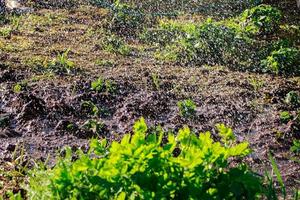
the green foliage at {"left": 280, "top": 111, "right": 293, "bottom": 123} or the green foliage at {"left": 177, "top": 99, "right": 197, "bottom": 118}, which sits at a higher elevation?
the green foliage at {"left": 177, "top": 99, "right": 197, "bottom": 118}

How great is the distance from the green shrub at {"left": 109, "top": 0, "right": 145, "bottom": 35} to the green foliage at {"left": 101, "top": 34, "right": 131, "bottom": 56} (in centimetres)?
43

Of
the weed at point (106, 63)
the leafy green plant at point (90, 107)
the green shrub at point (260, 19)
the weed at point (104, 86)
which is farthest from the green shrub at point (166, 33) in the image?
the leafy green plant at point (90, 107)

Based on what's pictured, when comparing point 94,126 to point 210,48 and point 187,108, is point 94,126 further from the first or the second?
point 210,48

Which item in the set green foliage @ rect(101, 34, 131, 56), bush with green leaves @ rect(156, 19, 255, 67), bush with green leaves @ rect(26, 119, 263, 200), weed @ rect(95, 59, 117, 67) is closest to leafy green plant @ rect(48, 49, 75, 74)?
weed @ rect(95, 59, 117, 67)

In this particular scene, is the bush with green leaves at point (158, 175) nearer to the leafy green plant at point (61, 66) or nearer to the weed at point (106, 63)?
the leafy green plant at point (61, 66)

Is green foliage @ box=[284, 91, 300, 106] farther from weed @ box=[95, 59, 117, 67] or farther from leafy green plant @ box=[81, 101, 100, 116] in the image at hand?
weed @ box=[95, 59, 117, 67]

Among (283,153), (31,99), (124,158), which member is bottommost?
(283,153)

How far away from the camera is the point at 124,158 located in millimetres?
2254

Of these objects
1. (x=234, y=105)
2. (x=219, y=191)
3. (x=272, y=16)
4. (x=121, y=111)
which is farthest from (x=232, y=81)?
(x=219, y=191)

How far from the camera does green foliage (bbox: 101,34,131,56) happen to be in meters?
5.90

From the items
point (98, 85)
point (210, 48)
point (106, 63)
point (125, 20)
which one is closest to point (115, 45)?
point (106, 63)

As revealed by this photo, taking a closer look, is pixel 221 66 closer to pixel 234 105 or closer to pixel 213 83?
pixel 213 83

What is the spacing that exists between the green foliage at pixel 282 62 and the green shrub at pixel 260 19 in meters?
0.90

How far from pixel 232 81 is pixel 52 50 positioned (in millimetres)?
1914
